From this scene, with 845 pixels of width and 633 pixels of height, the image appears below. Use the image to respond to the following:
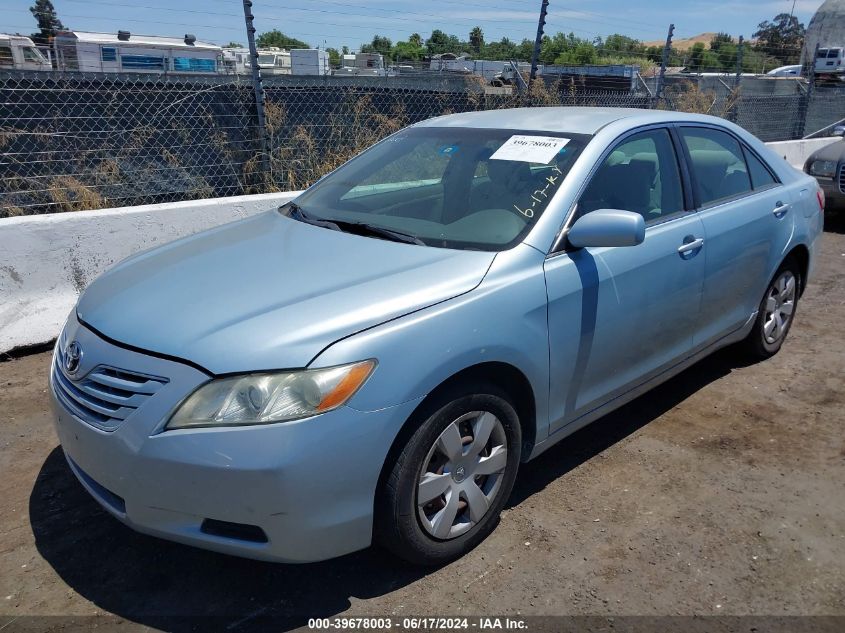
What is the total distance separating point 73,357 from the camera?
2762 millimetres

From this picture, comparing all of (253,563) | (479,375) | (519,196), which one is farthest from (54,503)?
(519,196)

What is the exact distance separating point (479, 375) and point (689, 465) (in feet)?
5.01

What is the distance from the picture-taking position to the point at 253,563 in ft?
9.64

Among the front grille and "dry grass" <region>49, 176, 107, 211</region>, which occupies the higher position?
"dry grass" <region>49, 176, 107, 211</region>

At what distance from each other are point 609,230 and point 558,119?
998 millimetres

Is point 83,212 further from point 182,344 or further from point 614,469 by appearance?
point 614,469

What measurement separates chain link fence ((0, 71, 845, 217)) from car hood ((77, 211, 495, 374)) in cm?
312

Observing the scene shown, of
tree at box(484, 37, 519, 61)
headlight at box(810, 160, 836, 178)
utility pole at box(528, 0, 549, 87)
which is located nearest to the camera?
utility pole at box(528, 0, 549, 87)

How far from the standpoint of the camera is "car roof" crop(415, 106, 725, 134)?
3656 millimetres

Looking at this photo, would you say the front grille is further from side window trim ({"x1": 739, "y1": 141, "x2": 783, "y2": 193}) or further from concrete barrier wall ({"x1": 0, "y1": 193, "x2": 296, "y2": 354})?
side window trim ({"x1": 739, "y1": 141, "x2": 783, "y2": 193})

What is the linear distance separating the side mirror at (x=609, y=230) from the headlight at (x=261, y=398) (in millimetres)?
1294

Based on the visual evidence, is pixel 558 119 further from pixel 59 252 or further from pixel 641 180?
pixel 59 252

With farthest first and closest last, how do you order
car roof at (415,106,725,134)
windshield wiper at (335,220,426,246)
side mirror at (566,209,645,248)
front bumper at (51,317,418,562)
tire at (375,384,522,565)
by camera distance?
car roof at (415,106,725,134) < windshield wiper at (335,220,426,246) < side mirror at (566,209,645,248) < tire at (375,384,522,565) < front bumper at (51,317,418,562)

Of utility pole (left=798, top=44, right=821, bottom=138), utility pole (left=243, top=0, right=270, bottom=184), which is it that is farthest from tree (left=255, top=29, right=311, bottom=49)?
utility pole (left=798, top=44, right=821, bottom=138)
